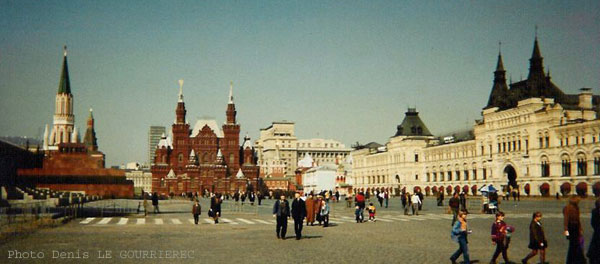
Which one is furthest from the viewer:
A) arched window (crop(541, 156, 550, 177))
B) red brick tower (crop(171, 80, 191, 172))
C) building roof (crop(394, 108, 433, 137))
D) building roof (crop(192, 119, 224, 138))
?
building roof (crop(192, 119, 224, 138))

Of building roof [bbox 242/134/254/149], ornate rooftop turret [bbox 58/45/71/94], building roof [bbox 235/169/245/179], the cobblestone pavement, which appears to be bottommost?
the cobblestone pavement

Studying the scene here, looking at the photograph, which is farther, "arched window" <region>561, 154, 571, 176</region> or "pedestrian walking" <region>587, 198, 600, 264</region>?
"arched window" <region>561, 154, 571, 176</region>

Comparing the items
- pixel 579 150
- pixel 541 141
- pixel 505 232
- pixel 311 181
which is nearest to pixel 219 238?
pixel 505 232

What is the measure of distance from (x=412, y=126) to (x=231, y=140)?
46.4m

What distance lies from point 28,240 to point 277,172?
530 ft

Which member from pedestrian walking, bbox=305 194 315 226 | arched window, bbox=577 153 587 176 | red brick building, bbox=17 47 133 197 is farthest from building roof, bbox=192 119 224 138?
pedestrian walking, bbox=305 194 315 226

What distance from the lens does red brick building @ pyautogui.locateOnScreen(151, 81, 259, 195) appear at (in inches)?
5344

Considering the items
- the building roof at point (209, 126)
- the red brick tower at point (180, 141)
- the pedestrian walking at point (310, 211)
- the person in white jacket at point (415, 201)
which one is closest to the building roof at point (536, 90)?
the person in white jacket at point (415, 201)

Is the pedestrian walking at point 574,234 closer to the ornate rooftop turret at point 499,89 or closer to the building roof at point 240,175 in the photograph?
the ornate rooftop turret at point 499,89

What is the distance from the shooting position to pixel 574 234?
12.4m

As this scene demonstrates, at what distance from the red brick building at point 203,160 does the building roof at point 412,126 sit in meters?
37.9

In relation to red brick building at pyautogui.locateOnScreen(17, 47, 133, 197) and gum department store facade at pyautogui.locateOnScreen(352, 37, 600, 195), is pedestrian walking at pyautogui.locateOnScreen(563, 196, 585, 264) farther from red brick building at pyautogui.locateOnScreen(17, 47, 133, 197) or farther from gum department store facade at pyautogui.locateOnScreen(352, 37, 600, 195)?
red brick building at pyautogui.locateOnScreen(17, 47, 133, 197)

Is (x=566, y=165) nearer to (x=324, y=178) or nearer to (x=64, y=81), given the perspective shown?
(x=324, y=178)

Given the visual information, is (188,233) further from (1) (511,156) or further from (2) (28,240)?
(1) (511,156)
